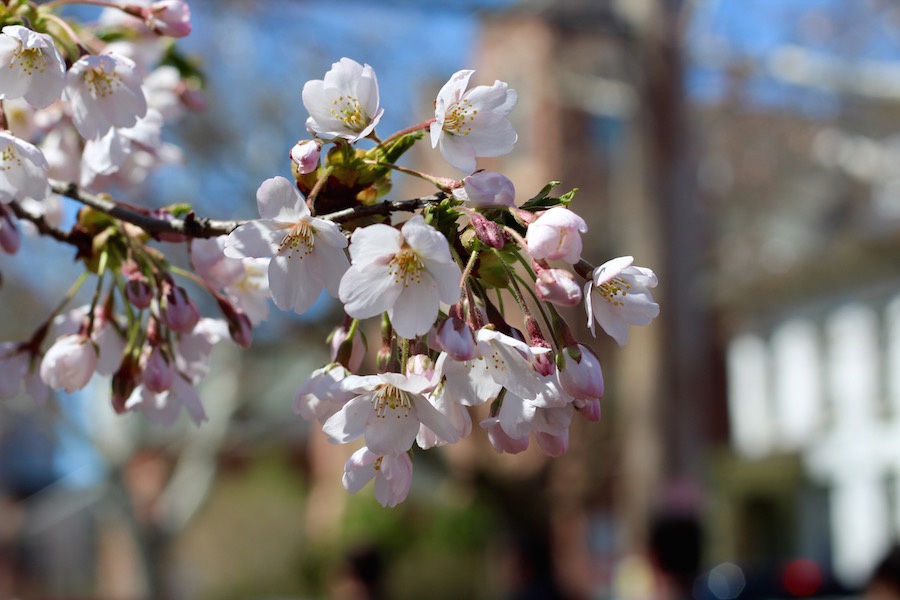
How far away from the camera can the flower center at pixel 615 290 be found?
1318 millimetres

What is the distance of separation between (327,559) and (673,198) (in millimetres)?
14883

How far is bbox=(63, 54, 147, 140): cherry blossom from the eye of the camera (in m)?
1.52

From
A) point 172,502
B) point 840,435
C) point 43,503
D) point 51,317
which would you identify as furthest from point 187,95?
point 43,503

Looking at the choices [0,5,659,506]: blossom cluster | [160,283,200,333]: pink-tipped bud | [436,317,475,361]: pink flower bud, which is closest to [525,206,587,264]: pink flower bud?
[0,5,659,506]: blossom cluster

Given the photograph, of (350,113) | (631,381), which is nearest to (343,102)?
(350,113)

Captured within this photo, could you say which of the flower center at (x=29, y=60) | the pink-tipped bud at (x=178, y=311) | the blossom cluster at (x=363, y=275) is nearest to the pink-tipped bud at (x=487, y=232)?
the blossom cluster at (x=363, y=275)

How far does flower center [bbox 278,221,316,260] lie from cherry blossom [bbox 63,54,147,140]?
372 mm

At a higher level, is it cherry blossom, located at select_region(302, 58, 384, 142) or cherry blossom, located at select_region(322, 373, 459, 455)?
cherry blossom, located at select_region(302, 58, 384, 142)

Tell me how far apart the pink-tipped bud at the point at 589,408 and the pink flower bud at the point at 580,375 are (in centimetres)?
2

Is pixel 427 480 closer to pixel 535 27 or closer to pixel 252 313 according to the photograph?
pixel 535 27

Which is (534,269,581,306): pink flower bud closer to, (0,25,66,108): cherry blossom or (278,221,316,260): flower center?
(278,221,316,260): flower center

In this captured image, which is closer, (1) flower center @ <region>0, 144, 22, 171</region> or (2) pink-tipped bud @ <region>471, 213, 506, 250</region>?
(2) pink-tipped bud @ <region>471, 213, 506, 250</region>

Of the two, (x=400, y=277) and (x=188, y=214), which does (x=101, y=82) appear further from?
(x=400, y=277)

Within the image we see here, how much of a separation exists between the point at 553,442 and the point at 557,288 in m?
0.19
